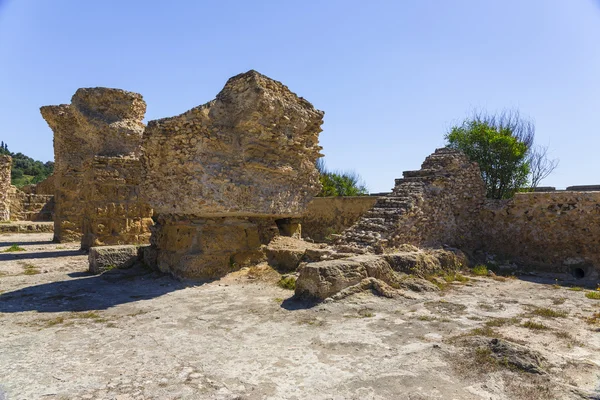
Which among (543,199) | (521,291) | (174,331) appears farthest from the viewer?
(543,199)

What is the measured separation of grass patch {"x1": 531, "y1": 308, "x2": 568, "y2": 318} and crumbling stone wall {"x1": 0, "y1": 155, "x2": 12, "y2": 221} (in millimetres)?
20096

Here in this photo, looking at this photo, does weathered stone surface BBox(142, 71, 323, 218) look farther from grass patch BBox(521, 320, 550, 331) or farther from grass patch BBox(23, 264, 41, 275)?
grass patch BBox(521, 320, 550, 331)

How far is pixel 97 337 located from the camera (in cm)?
→ 404

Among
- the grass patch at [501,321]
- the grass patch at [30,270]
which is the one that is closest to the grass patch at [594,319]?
the grass patch at [501,321]

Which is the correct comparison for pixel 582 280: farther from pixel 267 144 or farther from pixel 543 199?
pixel 267 144

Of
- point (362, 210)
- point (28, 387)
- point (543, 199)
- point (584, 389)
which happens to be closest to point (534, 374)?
point (584, 389)

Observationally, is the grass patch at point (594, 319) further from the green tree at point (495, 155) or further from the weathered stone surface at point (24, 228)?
the weathered stone surface at point (24, 228)

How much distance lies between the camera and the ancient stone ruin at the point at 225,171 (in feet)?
21.4

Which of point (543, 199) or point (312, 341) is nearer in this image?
point (312, 341)

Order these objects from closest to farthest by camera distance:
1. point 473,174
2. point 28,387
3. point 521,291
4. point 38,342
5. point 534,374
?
1. point 28,387
2. point 534,374
3. point 38,342
4. point 521,291
5. point 473,174

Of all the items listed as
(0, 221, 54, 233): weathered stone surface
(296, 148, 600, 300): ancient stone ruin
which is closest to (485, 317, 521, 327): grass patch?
(296, 148, 600, 300): ancient stone ruin

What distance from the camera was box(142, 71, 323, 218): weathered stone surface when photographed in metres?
6.51

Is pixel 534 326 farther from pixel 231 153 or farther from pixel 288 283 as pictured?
pixel 231 153

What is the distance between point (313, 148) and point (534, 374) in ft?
17.6
